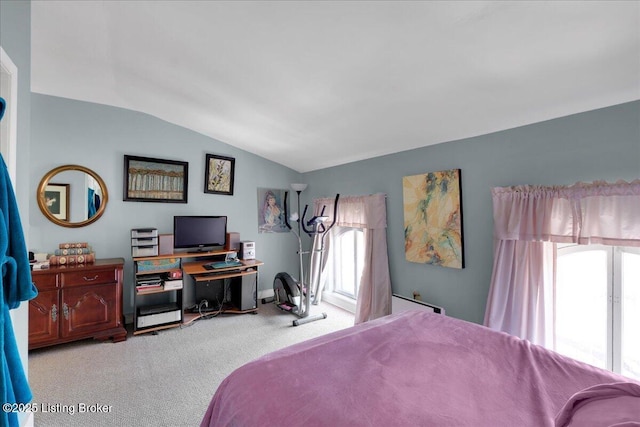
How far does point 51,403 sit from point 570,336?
395cm

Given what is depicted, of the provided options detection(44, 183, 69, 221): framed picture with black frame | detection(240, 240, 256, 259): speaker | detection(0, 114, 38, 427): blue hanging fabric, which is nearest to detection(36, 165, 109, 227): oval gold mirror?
detection(44, 183, 69, 221): framed picture with black frame

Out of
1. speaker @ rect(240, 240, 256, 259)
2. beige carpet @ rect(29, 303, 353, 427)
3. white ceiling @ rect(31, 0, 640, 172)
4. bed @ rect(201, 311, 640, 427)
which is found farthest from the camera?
speaker @ rect(240, 240, 256, 259)

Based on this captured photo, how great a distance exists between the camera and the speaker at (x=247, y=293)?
3.75m

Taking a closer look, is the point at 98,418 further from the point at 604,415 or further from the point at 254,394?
the point at 604,415

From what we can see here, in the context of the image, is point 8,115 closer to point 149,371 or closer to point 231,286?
point 149,371

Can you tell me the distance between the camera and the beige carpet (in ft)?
6.15

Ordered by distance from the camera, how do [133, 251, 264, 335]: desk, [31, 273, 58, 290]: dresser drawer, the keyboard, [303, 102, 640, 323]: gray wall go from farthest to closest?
the keyboard, [133, 251, 264, 335]: desk, [31, 273, 58, 290]: dresser drawer, [303, 102, 640, 323]: gray wall

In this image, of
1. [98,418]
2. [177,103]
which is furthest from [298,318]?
[177,103]

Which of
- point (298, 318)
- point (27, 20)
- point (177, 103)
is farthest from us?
point (298, 318)

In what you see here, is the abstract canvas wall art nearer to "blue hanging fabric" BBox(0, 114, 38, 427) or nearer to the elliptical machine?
the elliptical machine

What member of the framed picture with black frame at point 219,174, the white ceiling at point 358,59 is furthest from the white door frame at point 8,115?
the framed picture with black frame at point 219,174

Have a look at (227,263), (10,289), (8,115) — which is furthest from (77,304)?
(8,115)

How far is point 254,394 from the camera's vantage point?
112 centimetres

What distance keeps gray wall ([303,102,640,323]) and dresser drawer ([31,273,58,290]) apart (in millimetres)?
3456
